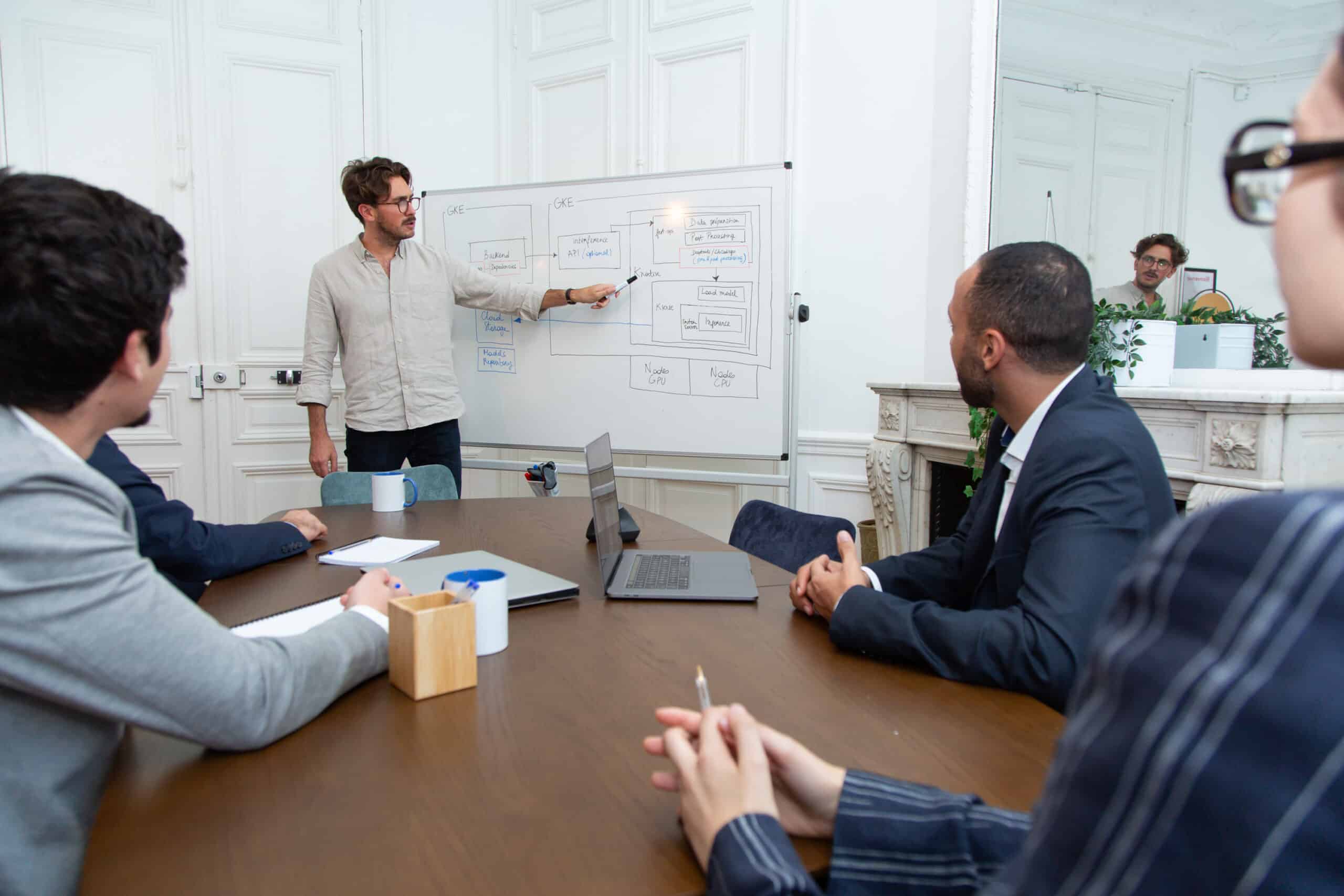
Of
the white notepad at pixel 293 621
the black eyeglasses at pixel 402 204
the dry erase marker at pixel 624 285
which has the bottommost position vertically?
the white notepad at pixel 293 621

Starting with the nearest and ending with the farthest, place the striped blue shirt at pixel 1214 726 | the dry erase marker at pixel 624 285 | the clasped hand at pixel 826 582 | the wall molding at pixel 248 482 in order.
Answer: the striped blue shirt at pixel 1214 726, the clasped hand at pixel 826 582, the dry erase marker at pixel 624 285, the wall molding at pixel 248 482

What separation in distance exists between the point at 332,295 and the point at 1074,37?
2.86 metres

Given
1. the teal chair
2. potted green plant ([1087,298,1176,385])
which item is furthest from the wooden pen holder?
potted green plant ([1087,298,1176,385])

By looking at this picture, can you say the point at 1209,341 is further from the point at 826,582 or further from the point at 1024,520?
the point at 826,582

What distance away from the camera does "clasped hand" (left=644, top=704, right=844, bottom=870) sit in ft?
2.23

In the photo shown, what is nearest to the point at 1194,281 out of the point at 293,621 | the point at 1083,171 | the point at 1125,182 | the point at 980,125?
the point at 1125,182

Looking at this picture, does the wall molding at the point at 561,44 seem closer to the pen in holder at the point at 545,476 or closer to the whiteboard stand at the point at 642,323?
the whiteboard stand at the point at 642,323

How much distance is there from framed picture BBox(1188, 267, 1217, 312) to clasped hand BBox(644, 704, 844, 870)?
262 centimetres

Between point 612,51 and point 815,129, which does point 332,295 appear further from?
point 815,129

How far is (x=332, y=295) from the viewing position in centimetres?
321

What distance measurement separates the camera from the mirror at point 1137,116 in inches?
97.9

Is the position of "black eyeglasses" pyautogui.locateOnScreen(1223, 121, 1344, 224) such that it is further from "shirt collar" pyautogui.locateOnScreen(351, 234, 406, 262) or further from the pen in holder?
"shirt collar" pyautogui.locateOnScreen(351, 234, 406, 262)

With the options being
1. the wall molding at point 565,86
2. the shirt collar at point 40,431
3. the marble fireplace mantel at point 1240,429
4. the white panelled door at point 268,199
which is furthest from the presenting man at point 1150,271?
the white panelled door at point 268,199

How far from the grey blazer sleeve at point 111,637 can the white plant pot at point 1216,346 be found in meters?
2.86
